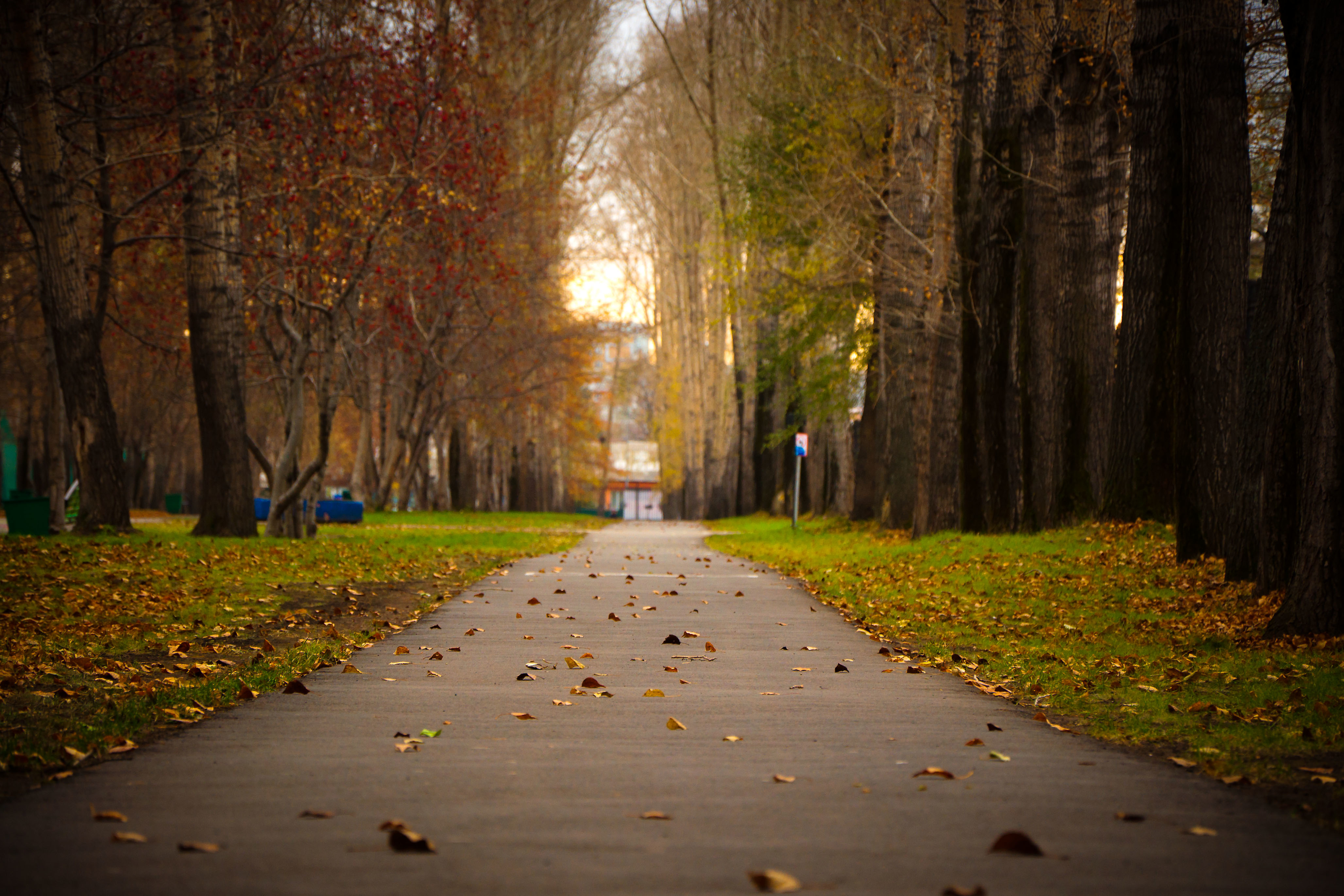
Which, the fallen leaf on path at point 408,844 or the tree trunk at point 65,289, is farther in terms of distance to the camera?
the tree trunk at point 65,289

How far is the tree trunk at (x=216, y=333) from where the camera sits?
771 inches

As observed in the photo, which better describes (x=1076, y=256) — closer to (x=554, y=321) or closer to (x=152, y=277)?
(x=152, y=277)

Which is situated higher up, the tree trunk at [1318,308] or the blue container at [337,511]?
the tree trunk at [1318,308]

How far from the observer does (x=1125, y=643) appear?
378 inches

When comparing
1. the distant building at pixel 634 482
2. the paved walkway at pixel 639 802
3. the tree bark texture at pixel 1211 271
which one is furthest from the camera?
the distant building at pixel 634 482

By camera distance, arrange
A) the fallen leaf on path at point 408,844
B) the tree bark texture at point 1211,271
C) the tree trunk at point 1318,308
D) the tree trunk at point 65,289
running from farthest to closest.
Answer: the tree trunk at point 65,289, the tree bark texture at point 1211,271, the tree trunk at point 1318,308, the fallen leaf on path at point 408,844

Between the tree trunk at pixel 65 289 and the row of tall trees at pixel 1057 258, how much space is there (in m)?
12.5

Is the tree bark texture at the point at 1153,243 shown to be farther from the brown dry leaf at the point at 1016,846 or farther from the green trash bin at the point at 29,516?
the green trash bin at the point at 29,516

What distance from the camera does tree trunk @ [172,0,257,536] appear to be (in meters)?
19.6

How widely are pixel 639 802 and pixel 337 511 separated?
30.4 meters

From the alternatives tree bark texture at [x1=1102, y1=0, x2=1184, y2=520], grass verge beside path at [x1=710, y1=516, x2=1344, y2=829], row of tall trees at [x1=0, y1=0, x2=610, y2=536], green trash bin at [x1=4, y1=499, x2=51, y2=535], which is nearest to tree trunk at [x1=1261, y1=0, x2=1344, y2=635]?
grass verge beside path at [x1=710, y1=516, x2=1344, y2=829]

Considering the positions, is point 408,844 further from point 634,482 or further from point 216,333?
point 634,482

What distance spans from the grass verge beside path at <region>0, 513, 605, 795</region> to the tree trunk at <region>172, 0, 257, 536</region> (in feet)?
2.76

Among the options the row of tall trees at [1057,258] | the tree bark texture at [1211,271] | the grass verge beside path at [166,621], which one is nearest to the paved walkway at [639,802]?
the grass verge beside path at [166,621]
